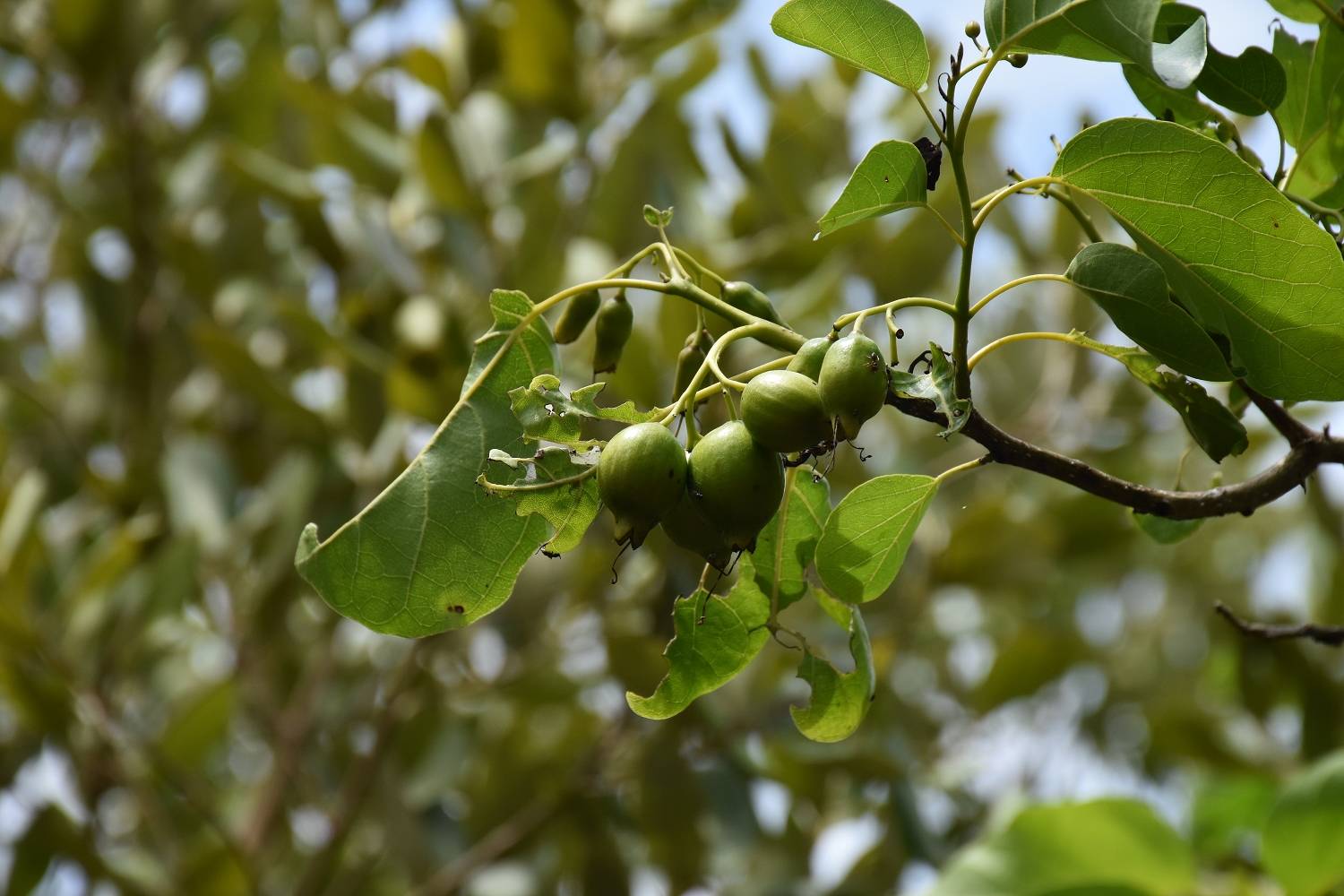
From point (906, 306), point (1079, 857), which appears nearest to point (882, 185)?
point (906, 306)

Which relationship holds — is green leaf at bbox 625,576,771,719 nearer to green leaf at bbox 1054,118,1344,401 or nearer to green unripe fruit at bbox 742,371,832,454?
green unripe fruit at bbox 742,371,832,454

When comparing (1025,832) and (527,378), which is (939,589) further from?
(527,378)

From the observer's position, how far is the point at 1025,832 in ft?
5.28

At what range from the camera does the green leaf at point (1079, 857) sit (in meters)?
1.57

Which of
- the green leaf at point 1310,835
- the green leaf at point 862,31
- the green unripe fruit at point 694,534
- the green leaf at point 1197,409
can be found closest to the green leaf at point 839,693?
the green unripe fruit at point 694,534

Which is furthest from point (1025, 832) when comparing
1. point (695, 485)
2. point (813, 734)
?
point (695, 485)

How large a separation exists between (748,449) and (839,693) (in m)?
0.24

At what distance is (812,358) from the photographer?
755 millimetres

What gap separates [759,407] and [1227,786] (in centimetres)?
289

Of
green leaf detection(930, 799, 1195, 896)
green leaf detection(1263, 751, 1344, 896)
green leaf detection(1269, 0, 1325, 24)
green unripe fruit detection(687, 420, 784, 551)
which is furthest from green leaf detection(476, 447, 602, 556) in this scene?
green leaf detection(1263, 751, 1344, 896)

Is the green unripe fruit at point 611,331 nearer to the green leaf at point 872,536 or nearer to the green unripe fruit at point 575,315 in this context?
the green unripe fruit at point 575,315

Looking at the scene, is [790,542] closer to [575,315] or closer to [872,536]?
[872,536]

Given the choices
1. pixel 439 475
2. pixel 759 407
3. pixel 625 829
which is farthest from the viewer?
pixel 625 829

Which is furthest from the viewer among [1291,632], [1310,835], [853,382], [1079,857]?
[1079,857]
